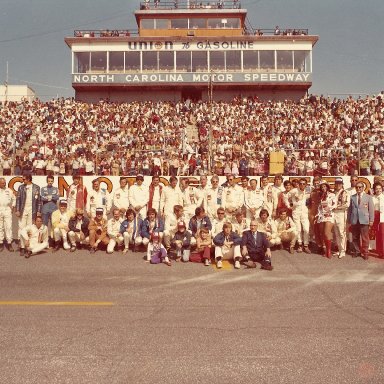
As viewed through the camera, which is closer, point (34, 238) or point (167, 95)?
point (34, 238)

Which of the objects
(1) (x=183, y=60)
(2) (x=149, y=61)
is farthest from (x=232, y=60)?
(2) (x=149, y=61)

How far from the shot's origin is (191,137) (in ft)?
101

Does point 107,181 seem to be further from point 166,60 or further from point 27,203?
point 166,60

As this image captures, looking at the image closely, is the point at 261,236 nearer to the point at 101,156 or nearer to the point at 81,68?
the point at 101,156

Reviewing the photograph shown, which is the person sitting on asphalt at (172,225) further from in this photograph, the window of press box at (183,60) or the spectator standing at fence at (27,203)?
the window of press box at (183,60)

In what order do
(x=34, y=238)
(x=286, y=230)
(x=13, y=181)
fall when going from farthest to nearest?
(x=13, y=181), (x=286, y=230), (x=34, y=238)

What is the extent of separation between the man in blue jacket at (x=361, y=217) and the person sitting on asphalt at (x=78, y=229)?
21.7 feet

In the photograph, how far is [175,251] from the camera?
12.5m

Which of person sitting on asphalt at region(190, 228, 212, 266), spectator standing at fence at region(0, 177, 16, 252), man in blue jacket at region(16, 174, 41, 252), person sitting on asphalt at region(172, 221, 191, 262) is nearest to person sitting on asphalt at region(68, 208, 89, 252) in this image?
man in blue jacket at region(16, 174, 41, 252)

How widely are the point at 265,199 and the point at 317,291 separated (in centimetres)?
501

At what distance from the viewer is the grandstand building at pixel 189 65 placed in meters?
41.6

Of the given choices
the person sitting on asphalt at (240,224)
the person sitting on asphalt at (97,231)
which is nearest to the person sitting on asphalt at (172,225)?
the person sitting on asphalt at (240,224)

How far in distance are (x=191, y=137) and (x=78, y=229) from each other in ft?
62.0

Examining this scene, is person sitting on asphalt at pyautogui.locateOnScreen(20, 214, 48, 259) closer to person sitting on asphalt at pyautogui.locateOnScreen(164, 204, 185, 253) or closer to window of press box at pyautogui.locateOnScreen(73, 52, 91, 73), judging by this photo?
person sitting on asphalt at pyautogui.locateOnScreen(164, 204, 185, 253)
